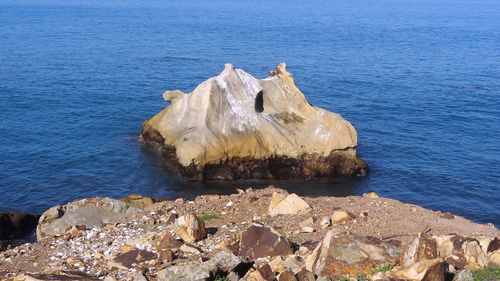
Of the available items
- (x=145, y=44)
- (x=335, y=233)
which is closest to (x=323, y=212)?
(x=335, y=233)

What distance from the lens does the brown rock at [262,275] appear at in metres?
16.0

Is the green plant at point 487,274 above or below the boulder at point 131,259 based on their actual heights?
above

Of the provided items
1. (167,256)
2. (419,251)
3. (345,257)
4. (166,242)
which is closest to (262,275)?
(345,257)

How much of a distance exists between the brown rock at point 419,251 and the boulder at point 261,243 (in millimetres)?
4018

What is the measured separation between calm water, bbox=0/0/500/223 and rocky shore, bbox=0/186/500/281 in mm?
9246

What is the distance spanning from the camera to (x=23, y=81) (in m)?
59.1

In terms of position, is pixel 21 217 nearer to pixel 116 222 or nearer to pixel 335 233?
pixel 116 222

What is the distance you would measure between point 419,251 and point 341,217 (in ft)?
23.9

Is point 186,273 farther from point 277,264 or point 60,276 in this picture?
point 60,276

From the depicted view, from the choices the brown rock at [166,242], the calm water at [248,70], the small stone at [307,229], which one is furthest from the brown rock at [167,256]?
the calm water at [248,70]

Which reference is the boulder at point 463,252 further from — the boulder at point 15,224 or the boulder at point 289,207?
the boulder at point 15,224

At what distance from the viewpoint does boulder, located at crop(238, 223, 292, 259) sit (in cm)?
1912

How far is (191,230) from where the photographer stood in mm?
21672

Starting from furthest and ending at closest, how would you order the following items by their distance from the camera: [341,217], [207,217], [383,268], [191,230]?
[207,217] → [341,217] → [191,230] → [383,268]
